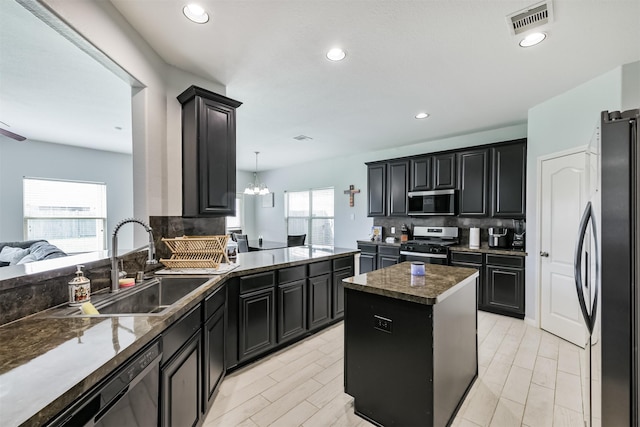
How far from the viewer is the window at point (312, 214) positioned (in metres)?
6.69

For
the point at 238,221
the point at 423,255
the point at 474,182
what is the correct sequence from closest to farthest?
the point at 474,182, the point at 423,255, the point at 238,221

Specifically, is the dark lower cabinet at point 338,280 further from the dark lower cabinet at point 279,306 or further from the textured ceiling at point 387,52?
the textured ceiling at point 387,52

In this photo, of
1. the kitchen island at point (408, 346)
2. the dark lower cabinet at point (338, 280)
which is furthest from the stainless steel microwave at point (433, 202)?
the kitchen island at point (408, 346)

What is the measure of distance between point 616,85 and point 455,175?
198 cm

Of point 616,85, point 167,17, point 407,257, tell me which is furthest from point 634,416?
point 407,257

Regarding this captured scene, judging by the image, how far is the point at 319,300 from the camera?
118 inches

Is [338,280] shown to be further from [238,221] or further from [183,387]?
[238,221]

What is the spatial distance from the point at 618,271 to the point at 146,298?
2.46 m

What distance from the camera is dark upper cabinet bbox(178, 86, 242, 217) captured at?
2436mm

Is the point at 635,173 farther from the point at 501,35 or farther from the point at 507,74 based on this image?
the point at 507,74

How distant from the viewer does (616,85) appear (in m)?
2.50

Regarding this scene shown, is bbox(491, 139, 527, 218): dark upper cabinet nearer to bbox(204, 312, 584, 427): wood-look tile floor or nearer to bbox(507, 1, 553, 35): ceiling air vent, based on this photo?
bbox(204, 312, 584, 427): wood-look tile floor

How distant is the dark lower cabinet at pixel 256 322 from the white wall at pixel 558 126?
10.4 feet

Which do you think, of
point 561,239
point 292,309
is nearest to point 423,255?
point 561,239
